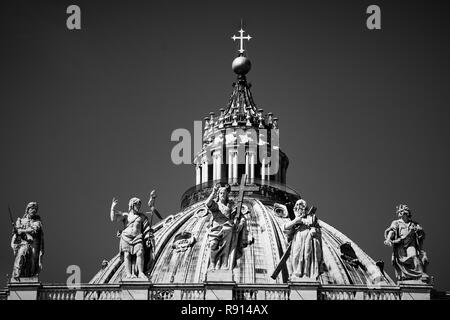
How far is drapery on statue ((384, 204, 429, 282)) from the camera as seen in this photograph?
78.2 meters

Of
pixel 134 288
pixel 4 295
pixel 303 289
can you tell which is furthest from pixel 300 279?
pixel 4 295

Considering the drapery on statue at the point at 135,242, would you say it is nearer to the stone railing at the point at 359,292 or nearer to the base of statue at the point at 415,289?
the stone railing at the point at 359,292

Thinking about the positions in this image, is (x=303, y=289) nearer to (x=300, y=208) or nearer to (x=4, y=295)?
(x=300, y=208)

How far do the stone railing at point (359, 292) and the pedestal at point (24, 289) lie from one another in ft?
44.3

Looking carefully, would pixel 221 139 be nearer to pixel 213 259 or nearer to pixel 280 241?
pixel 280 241

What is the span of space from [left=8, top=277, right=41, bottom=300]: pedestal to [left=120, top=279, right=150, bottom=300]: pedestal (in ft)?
13.4

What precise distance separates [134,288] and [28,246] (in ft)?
18.3

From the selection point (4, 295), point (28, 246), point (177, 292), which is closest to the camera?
point (177, 292)

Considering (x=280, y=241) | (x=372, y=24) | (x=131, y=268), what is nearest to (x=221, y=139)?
(x=280, y=241)

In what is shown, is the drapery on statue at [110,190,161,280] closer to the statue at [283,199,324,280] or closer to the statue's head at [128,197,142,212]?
the statue's head at [128,197,142,212]

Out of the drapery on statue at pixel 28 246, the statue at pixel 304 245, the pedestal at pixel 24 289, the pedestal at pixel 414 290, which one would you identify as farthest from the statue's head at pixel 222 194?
the pedestal at pixel 24 289

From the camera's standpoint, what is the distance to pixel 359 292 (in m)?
78.6

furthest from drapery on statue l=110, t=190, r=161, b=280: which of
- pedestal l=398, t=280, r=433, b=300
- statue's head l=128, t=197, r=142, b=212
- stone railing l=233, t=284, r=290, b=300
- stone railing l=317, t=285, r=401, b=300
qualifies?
pedestal l=398, t=280, r=433, b=300

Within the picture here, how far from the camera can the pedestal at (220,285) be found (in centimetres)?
7725
